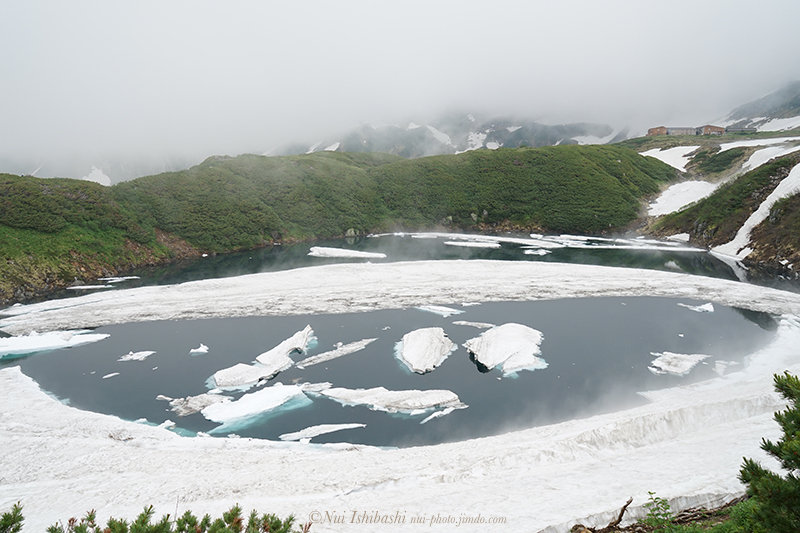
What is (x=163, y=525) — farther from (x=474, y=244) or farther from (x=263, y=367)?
(x=474, y=244)

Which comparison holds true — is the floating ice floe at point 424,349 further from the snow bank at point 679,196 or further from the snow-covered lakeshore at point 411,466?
the snow bank at point 679,196

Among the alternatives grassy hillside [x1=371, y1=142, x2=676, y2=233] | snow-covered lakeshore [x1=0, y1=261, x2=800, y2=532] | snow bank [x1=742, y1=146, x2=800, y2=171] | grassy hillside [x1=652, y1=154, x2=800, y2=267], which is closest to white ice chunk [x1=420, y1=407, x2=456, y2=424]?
snow-covered lakeshore [x1=0, y1=261, x2=800, y2=532]

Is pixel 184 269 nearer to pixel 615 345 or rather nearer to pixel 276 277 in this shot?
pixel 276 277

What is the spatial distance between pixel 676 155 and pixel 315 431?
127667mm

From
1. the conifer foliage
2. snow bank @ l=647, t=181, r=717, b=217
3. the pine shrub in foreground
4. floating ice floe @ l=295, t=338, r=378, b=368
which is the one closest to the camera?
the conifer foliage

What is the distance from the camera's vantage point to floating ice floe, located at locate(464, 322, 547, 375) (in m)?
22.5

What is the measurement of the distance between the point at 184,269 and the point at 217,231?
50.8ft

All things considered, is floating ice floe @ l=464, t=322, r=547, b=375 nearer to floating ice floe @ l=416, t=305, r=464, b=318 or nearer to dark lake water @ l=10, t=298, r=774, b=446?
dark lake water @ l=10, t=298, r=774, b=446

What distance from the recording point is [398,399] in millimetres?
18906

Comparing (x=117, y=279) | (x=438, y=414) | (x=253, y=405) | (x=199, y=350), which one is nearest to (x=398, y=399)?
(x=438, y=414)

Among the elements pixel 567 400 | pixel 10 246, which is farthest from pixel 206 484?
pixel 10 246

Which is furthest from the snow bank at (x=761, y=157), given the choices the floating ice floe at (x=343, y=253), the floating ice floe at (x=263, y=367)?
the floating ice floe at (x=263, y=367)

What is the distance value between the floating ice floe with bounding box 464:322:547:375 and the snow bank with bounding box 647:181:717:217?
61.2 m

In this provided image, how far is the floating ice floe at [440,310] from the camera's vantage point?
102 feet
